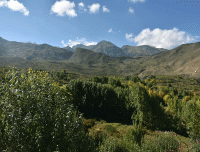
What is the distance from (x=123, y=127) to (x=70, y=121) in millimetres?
8224

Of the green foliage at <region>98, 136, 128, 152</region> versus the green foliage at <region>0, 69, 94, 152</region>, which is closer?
the green foliage at <region>0, 69, 94, 152</region>

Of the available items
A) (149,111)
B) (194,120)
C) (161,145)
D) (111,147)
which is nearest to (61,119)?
(111,147)

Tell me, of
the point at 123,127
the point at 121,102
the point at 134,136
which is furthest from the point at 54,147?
the point at 121,102

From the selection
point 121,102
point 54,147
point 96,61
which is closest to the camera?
point 54,147

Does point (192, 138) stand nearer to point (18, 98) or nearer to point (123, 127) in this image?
point (123, 127)

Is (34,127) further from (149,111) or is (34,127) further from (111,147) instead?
(149,111)

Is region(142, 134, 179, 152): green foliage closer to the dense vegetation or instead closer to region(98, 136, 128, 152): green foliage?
the dense vegetation

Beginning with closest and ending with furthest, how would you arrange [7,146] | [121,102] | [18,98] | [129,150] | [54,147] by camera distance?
[7,146] → [54,147] → [18,98] → [129,150] → [121,102]

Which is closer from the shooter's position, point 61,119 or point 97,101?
point 61,119

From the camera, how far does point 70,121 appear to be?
4.07 metres

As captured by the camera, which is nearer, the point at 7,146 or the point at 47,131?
the point at 7,146

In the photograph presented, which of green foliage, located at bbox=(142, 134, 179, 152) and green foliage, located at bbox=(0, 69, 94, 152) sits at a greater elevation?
green foliage, located at bbox=(0, 69, 94, 152)

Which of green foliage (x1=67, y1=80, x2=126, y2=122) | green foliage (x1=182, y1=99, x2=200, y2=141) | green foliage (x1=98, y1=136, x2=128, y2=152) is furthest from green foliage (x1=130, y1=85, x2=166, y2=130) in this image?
green foliage (x1=98, y1=136, x2=128, y2=152)

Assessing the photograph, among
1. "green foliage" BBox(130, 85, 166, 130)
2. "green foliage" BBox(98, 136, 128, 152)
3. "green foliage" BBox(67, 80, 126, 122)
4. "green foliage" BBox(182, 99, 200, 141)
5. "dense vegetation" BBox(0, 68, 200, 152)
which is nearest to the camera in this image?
"dense vegetation" BBox(0, 68, 200, 152)
